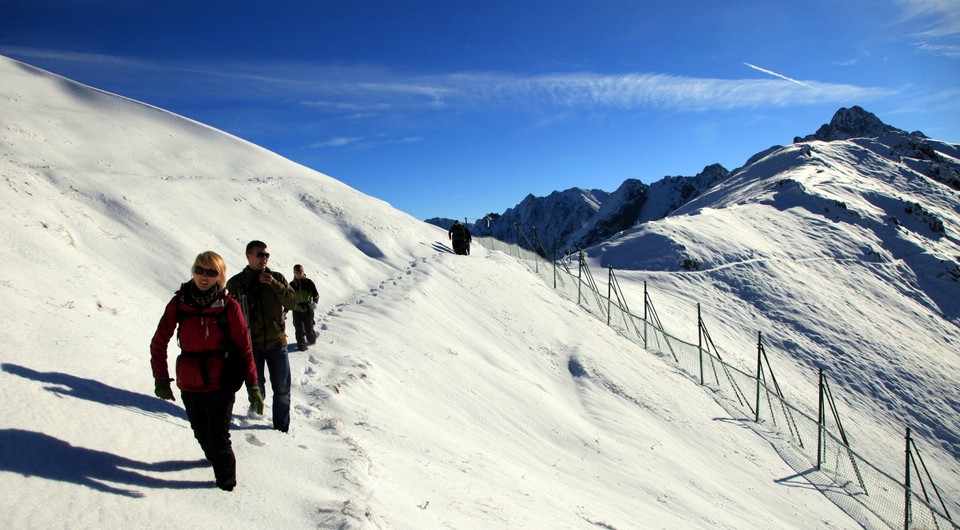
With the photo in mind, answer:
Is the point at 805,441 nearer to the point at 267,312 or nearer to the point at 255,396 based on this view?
the point at 267,312

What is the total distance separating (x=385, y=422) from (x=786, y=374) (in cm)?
2314

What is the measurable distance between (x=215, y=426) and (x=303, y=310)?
200 inches

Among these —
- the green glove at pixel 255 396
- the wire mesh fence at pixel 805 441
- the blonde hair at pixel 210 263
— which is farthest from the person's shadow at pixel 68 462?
the wire mesh fence at pixel 805 441

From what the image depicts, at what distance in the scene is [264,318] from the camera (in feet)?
17.3

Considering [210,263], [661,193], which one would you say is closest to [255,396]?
[210,263]

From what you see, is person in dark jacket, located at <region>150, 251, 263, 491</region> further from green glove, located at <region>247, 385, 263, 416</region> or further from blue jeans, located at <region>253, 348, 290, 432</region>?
blue jeans, located at <region>253, 348, 290, 432</region>

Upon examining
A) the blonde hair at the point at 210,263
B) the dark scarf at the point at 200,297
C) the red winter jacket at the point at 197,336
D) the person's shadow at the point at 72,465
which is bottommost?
the person's shadow at the point at 72,465

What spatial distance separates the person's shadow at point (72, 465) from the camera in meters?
3.50

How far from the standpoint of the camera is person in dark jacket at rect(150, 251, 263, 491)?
3.86 metres

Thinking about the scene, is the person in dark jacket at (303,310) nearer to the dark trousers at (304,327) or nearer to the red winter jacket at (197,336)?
the dark trousers at (304,327)

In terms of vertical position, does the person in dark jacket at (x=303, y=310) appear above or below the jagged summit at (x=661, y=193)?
below

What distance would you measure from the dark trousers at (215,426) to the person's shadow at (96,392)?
4.05ft

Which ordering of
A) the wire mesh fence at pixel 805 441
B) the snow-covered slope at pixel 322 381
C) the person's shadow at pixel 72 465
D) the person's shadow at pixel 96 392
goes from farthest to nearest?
the wire mesh fence at pixel 805 441, the person's shadow at pixel 96 392, the snow-covered slope at pixel 322 381, the person's shadow at pixel 72 465

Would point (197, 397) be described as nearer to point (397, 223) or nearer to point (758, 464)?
point (758, 464)
